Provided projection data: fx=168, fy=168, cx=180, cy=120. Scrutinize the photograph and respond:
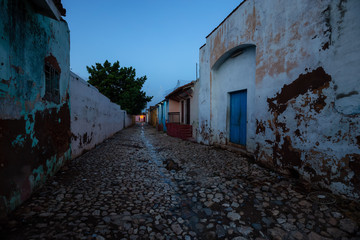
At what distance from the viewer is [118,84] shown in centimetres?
2030

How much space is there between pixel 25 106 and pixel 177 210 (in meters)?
2.66

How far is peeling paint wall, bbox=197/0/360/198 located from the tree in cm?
1655

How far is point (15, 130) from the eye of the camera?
7.29 ft

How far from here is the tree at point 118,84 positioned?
19.4 meters

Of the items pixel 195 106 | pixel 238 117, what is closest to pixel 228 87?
pixel 238 117

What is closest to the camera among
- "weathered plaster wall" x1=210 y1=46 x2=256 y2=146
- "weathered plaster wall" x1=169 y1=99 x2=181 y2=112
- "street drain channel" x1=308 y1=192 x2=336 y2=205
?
"street drain channel" x1=308 y1=192 x2=336 y2=205

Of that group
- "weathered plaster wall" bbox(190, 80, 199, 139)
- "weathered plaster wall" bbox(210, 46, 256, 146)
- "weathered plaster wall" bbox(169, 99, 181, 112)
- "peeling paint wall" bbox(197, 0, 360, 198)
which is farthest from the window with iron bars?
"weathered plaster wall" bbox(169, 99, 181, 112)

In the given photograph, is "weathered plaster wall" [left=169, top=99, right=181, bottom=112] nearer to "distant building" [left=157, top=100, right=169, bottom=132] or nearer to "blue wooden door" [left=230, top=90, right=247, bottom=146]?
"distant building" [left=157, top=100, right=169, bottom=132]

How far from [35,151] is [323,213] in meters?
4.36

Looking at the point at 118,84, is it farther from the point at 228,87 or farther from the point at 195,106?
the point at 228,87

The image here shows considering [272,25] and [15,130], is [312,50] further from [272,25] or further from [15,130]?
[15,130]

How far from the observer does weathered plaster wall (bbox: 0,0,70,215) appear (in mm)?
2021

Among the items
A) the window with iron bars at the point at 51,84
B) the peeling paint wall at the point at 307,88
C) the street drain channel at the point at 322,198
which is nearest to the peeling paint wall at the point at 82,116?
the window with iron bars at the point at 51,84

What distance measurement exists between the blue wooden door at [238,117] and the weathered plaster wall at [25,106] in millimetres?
5357
